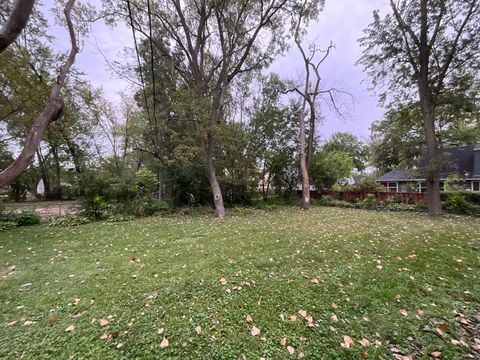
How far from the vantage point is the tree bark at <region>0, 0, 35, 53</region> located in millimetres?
1847

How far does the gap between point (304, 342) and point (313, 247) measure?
2483 mm

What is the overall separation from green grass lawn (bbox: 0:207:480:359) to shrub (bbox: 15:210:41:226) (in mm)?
3361

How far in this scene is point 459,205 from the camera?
32.2 ft

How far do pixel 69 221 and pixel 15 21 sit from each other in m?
7.14

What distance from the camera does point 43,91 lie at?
7203 mm

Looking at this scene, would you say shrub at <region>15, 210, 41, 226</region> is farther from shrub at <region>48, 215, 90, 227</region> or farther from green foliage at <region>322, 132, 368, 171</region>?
green foliage at <region>322, 132, 368, 171</region>

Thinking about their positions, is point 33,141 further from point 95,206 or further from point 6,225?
point 6,225

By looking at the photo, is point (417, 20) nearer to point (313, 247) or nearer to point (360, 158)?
point (313, 247)

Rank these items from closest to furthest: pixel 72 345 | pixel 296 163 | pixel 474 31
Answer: pixel 72 345, pixel 474 31, pixel 296 163

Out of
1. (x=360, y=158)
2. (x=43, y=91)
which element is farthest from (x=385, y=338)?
(x=360, y=158)

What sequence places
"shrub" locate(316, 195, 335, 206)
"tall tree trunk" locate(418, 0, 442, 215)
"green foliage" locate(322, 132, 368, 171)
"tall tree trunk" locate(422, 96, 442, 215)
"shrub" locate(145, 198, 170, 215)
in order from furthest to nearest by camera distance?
"green foliage" locate(322, 132, 368, 171)
"shrub" locate(316, 195, 335, 206)
"shrub" locate(145, 198, 170, 215)
"tall tree trunk" locate(422, 96, 442, 215)
"tall tree trunk" locate(418, 0, 442, 215)

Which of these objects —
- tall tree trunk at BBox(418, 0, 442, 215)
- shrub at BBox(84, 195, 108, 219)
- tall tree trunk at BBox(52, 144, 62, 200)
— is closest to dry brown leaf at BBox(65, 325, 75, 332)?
shrub at BBox(84, 195, 108, 219)

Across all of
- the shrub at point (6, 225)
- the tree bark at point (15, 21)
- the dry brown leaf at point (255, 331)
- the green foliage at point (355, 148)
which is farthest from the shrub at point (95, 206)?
the green foliage at point (355, 148)

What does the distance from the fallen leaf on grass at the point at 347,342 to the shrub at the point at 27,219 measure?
964 centimetres
